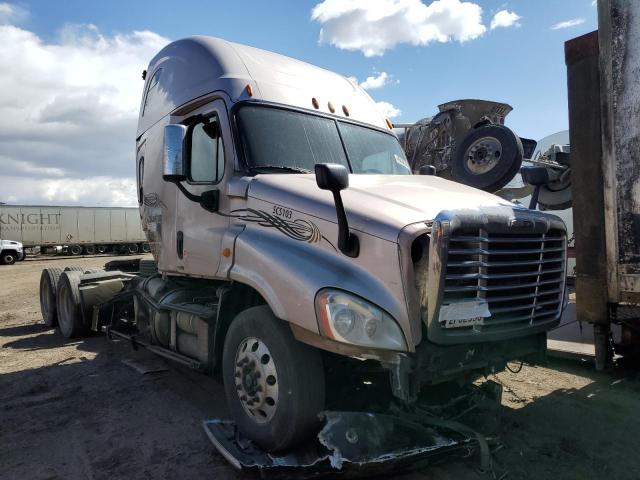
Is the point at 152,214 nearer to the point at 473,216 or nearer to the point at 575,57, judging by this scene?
the point at 473,216

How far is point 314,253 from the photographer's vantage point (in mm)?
3203

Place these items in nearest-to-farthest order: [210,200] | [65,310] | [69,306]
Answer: [210,200] → [69,306] → [65,310]

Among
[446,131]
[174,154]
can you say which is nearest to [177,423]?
[174,154]

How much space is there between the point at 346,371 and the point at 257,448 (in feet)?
2.65

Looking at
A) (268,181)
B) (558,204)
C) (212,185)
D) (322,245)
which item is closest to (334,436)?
(322,245)

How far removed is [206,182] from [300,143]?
0.91 metres

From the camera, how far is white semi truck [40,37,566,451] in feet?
9.50

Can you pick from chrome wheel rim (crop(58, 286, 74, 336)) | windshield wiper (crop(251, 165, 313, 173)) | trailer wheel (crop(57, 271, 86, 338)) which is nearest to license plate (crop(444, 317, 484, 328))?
windshield wiper (crop(251, 165, 313, 173))

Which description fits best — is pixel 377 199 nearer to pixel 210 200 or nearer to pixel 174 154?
pixel 210 200

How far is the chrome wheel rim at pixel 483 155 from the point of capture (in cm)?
676

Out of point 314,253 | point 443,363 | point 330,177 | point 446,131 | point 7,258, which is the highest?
point 446,131

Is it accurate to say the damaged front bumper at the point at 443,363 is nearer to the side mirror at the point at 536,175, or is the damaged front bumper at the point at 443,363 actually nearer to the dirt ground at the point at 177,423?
the dirt ground at the point at 177,423

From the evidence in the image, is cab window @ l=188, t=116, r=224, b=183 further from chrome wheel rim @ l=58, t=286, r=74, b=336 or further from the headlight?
chrome wheel rim @ l=58, t=286, r=74, b=336

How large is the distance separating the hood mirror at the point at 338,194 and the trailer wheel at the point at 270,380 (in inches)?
29.1
